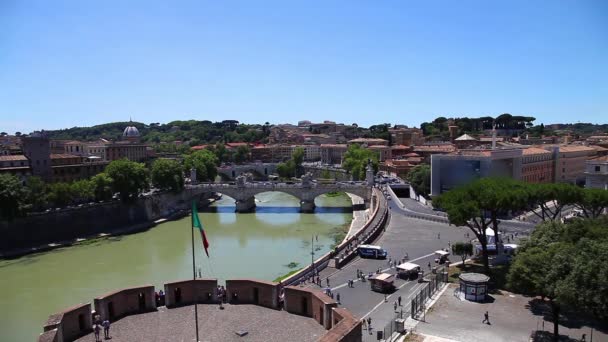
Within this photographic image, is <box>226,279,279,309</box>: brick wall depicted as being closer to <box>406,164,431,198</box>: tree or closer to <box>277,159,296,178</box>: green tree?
<box>406,164,431,198</box>: tree

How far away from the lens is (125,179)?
150ft

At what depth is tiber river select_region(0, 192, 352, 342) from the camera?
24.6 metres

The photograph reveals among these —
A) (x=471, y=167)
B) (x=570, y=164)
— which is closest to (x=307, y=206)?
(x=471, y=167)

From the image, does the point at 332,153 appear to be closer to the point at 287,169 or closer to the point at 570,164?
the point at 287,169

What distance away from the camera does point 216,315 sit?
14.4m

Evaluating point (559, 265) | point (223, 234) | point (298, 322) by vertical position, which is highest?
point (559, 265)

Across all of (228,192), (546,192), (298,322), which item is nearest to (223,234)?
(228,192)

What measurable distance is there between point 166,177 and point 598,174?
40522 millimetres

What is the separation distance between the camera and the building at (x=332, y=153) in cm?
9838

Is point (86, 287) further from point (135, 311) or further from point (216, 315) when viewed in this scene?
point (216, 315)

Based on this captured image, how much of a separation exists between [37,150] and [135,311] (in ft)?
135

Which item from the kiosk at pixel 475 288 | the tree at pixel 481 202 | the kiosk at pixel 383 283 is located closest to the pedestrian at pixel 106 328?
the kiosk at pixel 383 283

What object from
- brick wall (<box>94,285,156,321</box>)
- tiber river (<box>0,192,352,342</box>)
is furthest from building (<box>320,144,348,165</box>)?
brick wall (<box>94,285,156,321</box>)

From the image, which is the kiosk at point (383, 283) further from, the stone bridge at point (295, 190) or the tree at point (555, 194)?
the stone bridge at point (295, 190)
